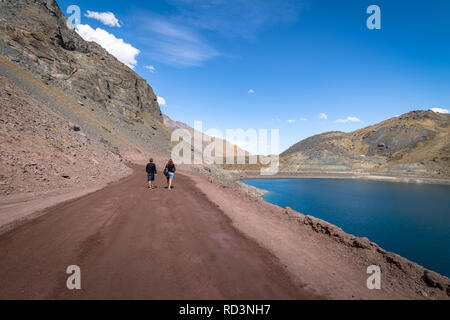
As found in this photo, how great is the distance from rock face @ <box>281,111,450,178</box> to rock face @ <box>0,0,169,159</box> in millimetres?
75051

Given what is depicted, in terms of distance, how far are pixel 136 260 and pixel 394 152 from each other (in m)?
123

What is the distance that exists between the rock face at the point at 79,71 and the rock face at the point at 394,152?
7505 cm

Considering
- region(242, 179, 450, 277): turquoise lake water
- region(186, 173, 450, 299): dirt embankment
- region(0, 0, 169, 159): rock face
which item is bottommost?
region(242, 179, 450, 277): turquoise lake water

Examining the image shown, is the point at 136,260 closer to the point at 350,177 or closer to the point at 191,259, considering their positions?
the point at 191,259

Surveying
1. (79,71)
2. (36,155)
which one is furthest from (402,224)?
(79,71)

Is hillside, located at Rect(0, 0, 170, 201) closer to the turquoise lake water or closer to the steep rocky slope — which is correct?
the steep rocky slope

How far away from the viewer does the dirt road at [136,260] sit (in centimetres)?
345

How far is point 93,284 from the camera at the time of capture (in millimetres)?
3547

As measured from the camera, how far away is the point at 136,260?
14.3 ft

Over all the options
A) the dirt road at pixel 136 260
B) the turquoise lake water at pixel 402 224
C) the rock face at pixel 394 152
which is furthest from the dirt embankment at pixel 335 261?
the rock face at pixel 394 152

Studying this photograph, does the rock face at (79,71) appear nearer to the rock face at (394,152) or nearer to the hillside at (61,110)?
the hillside at (61,110)

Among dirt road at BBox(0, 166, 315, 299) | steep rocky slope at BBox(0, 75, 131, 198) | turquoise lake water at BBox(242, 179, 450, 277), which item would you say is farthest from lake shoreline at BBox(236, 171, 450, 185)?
dirt road at BBox(0, 166, 315, 299)

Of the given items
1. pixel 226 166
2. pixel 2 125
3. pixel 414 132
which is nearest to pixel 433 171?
pixel 414 132

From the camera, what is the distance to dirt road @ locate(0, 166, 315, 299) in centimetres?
345
